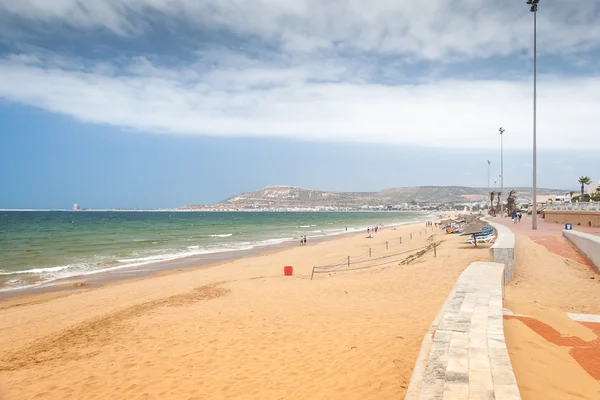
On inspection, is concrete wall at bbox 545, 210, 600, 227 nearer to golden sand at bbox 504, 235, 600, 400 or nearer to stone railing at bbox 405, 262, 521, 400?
golden sand at bbox 504, 235, 600, 400

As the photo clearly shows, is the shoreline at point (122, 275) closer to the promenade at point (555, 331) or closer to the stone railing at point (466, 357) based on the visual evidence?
the stone railing at point (466, 357)

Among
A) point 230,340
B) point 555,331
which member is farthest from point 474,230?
point 230,340

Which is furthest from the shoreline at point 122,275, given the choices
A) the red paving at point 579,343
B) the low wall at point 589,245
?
the low wall at point 589,245

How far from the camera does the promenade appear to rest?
14.9ft

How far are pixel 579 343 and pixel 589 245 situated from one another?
417 inches

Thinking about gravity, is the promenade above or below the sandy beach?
above

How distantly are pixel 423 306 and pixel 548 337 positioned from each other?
3.82 meters

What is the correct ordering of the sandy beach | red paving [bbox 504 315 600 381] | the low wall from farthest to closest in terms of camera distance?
the low wall → the sandy beach → red paving [bbox 504 315 600 381]

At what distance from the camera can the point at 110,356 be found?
27.0 feet

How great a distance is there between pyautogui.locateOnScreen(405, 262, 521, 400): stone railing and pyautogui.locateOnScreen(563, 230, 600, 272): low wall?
920 centimetres

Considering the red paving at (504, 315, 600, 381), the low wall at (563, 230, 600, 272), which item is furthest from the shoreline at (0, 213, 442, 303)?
the low wall at (563, 230, 600, 272)

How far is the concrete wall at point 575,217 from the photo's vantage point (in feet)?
98.1

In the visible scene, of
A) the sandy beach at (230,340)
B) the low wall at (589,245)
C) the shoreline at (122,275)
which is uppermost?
the low wall at (589,245)

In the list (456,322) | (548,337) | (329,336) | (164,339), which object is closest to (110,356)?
(164,339)
